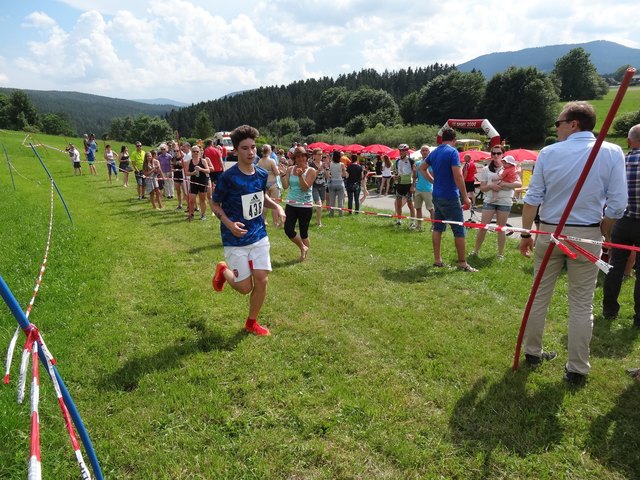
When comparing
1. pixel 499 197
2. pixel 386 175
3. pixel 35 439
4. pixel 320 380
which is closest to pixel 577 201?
pixel 320 380

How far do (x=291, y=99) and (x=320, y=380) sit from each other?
127801 mm

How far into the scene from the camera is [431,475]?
2660mm

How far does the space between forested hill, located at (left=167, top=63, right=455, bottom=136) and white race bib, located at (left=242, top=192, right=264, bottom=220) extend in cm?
10972

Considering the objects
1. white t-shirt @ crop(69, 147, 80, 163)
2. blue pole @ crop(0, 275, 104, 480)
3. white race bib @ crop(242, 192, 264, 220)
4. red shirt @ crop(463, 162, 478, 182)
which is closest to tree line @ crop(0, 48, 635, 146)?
white t-shirt @ crop(69, 147, 80, 163)

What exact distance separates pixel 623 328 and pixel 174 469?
4.89 meters

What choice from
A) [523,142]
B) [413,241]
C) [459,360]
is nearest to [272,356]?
[459,360]

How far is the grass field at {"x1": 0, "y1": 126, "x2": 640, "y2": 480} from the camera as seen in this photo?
110 inches

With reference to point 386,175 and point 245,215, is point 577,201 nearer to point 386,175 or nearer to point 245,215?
point 245,215

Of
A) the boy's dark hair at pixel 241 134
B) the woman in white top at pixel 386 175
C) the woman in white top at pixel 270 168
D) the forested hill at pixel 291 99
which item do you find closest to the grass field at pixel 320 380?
the boy's dark hair at pixel 241 134

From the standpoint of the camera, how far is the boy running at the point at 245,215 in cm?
424

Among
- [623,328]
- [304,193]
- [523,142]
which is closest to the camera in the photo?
[623,328]

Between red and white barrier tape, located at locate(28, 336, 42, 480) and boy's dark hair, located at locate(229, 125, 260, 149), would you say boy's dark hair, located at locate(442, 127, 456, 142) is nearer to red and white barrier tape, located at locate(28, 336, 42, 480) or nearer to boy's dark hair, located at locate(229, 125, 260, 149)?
boy's dark hair, located at locate(229, 125, 260, 149)

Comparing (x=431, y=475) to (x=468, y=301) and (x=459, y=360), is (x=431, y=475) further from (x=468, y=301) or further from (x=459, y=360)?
(x=468, y=301)

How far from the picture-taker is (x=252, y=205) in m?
4.39
